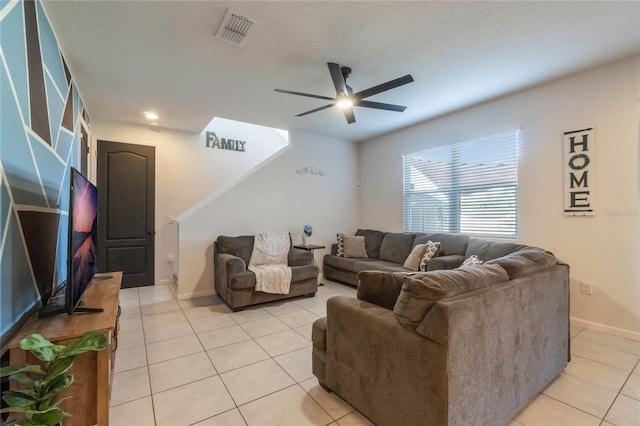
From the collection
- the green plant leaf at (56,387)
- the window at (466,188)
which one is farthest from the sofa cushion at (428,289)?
the window at (466,188)

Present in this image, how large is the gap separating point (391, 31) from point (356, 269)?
3.21 m

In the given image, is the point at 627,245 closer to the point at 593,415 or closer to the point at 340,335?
the point at 593,415

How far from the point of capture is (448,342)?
125 cm

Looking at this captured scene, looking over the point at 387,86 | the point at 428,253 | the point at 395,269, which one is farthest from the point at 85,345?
the point at 428,253

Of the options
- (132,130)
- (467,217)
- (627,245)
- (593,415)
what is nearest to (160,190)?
(132,130)

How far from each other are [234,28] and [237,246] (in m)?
2.72

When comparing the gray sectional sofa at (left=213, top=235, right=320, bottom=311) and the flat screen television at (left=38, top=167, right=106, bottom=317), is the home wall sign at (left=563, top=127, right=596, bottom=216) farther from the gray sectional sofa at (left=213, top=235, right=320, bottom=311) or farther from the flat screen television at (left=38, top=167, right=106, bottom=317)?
the flat screen television at (left=38, top=167, right=106, bottom=317)

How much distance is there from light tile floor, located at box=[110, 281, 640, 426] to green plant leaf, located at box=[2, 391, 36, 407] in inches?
32.4

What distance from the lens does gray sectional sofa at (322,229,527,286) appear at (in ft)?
11.5

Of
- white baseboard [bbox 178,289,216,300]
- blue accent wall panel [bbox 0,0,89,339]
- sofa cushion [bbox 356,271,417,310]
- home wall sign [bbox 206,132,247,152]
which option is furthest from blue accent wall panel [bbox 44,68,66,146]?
home wall sign [bbox 206,132,247,152]

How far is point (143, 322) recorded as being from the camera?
3.21m

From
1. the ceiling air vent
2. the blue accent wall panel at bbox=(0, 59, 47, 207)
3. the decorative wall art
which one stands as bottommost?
the blue accent wall panel at bbox=(0, 59, 47, 207)

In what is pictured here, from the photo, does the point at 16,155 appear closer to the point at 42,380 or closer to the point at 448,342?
the point at 42,380

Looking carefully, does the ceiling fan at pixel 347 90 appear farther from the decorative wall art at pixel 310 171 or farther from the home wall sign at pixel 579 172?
the decorative wall art at pixel 310 171
